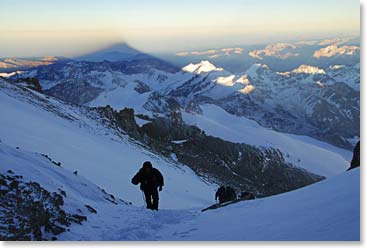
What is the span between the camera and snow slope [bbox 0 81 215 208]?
18594mm

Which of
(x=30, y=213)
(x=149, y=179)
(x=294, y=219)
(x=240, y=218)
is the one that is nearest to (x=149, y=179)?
(x=149, y=179)

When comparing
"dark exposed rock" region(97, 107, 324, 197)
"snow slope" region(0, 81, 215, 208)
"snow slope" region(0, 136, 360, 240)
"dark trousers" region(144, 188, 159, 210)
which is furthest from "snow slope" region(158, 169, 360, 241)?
"dark exposed rock" region(97, 107, 324, 197)

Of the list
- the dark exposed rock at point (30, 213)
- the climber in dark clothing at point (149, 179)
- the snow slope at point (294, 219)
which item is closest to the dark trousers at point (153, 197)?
the climber in dark clothing at point (149, 179)

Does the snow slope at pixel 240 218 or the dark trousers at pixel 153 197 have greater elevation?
the snow slope at pixel 240 218

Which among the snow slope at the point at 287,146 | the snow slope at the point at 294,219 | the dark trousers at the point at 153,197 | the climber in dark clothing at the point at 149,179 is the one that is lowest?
the snow slope at the point at 287,146

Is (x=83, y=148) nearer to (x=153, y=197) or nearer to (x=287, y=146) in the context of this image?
(x=153, y=197)

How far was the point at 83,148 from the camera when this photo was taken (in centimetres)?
2414

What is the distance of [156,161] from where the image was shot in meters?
31.5

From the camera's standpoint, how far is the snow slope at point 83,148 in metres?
18.6

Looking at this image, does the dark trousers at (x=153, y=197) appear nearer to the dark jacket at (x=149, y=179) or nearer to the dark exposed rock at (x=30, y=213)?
the dark jacket at (x=149, y=179)

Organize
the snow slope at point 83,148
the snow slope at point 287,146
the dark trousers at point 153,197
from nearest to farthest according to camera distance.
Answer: the dark trousers at point 153,197, the snow slope at point 83,148, the snow slope at point 287,146

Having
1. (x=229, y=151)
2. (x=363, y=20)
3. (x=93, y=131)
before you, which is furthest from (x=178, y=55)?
(x=229, y=151)

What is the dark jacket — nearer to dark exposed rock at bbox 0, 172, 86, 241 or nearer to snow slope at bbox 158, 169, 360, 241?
snow slope at bbox 158, 169, 360, 241

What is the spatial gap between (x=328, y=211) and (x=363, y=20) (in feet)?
13.6
